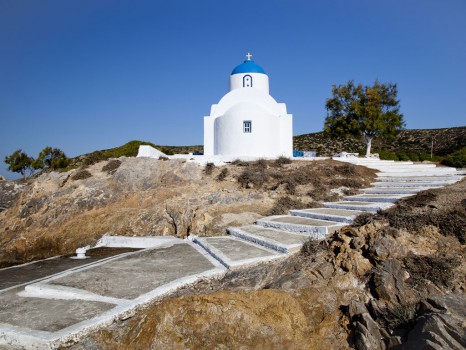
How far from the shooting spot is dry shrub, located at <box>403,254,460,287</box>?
578 centimetres

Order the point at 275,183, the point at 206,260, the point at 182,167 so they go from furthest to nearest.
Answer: the point at 182,167 < the point at 275,183 < the point at 206,260

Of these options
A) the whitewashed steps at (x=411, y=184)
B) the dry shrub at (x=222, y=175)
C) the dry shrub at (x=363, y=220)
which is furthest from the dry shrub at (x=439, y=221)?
the dry shrub at (x=222, y=175)

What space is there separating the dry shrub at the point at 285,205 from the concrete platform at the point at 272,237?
2051mm

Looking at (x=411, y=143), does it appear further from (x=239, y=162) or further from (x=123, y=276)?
(x=123, y=276)

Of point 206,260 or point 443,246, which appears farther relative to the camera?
point 206,260

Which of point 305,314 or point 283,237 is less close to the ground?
point 283,237

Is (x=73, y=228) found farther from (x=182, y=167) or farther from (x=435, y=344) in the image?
(x=435, y=344)

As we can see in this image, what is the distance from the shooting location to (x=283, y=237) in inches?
343

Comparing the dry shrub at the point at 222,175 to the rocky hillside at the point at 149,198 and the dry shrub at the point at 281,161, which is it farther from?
the dry shrub at the point at 281,161

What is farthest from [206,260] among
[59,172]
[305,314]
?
[59,172]

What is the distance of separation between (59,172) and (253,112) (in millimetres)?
11481

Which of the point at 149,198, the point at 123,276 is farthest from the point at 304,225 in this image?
the point at 149,198

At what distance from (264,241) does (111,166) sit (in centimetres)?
1200

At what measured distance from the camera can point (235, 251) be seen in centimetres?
820
